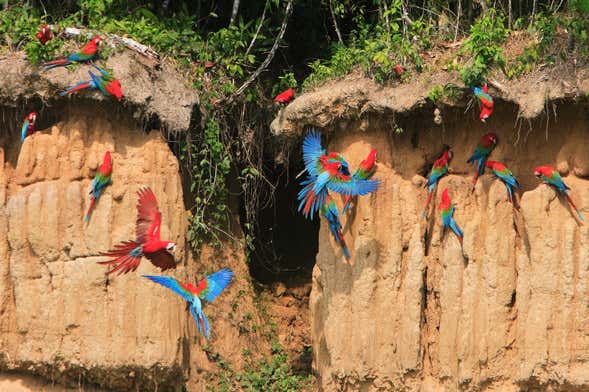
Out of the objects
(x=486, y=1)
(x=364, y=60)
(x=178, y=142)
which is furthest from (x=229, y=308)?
(x=486, y=1)

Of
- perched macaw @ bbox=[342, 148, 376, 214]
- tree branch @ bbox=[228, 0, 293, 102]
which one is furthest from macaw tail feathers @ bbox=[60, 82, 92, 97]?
perched macaw @ bbox=[342, 148, 376, 214]

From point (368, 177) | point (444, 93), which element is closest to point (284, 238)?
point (368, 177)

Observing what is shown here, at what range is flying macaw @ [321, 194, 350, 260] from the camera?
345 inches

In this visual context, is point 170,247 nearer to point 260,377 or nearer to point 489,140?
point 260,377

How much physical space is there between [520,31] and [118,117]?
2.83 meters

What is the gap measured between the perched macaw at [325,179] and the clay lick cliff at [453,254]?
291 mm

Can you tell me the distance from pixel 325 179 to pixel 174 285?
1189 millimetres

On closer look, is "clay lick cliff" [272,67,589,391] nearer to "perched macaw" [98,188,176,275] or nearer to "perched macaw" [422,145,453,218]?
"perched macaw" [422,145,453,218]

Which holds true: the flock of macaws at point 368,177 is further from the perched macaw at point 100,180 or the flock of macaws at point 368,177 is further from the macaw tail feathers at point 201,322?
the perched macaw at point 100,180

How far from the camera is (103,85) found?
29.1ft

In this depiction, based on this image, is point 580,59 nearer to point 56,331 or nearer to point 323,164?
point 323,164

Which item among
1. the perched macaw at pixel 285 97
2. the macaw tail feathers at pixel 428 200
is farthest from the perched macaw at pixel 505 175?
the perched macaw at pixel 285 97

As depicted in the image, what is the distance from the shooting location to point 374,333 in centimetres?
865

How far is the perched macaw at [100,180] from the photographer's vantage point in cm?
896
